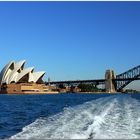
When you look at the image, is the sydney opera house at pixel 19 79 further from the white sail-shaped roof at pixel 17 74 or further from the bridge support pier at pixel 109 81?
the bridge support pier at pixel 109 81

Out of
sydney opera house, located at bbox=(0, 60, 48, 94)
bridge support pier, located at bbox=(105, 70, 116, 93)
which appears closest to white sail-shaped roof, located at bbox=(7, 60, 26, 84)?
sydney opera house, located at bbox=(0, 60, 48, 94)

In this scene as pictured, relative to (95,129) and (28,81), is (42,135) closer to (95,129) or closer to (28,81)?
(95,129)

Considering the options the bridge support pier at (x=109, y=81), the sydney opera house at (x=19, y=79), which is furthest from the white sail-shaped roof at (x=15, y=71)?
the bridge support pier at (x=109, y=81)

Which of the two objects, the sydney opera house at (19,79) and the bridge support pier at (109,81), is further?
Answer: the bridge support pier at (109,81)

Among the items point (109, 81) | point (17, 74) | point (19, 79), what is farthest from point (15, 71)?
point (109, 81)

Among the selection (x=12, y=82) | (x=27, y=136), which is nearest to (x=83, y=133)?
(x=27, y=136)

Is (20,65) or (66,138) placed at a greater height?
(20,65)

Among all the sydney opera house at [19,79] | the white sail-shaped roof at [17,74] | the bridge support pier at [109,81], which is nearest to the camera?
the white sail-shaped roof at [17,74]

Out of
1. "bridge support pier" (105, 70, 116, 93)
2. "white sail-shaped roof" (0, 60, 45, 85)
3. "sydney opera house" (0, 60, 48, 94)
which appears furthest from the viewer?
"bridge support pier" (105, 70, 116, 93)

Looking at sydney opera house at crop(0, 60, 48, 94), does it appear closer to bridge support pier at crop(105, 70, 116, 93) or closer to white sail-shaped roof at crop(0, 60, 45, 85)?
white sail-shaped roof at crop(0, 60, 45, 85)
